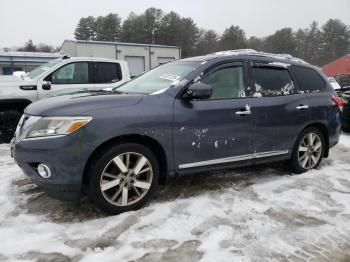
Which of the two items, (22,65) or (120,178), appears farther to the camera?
(22,65)

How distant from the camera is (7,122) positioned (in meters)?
7.10

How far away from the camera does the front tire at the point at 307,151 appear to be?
16.7 ft

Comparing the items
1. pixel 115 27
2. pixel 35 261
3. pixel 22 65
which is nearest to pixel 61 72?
pixel 35 261

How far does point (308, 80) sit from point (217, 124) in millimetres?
2010

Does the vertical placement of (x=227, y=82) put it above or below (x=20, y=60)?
below

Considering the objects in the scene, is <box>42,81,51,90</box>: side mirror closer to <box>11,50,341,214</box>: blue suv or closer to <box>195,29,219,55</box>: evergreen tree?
<box>11,50,341,214</box>: blue suv

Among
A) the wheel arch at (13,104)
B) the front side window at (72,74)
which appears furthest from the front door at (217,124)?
the wheel arch at (13,104)

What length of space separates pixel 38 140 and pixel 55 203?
91cm

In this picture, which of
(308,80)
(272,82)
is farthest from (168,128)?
(308,80)

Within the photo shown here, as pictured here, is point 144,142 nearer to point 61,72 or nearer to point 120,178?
point 120,178

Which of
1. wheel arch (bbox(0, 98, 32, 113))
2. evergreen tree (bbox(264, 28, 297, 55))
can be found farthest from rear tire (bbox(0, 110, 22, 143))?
evergreen tree (bbox(264, 28, 297, 55))

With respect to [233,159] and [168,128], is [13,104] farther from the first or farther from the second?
[233,159]

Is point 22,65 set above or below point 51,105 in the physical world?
above

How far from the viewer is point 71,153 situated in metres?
3.33
